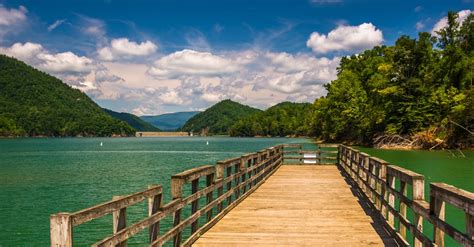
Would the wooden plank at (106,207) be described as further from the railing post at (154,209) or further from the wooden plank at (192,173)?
the wooden plank at (192,173)

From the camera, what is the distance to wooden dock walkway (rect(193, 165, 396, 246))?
315 inches

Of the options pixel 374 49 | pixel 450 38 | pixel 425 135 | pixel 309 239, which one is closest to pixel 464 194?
pixel 309 239

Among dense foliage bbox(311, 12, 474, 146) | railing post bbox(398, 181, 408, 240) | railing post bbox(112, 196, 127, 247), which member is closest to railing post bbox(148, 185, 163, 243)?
railing post bbox(112, 196, 127, 247)

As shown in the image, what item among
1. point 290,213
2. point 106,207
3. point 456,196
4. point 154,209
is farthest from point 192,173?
point 456,196

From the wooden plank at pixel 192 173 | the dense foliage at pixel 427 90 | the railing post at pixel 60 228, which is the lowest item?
the railing post at pixel 60 228

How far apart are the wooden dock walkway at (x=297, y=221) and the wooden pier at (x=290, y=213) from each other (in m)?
0.02

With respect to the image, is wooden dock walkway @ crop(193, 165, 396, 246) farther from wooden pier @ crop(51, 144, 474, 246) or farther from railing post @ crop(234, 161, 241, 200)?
railing post @ crop(234, 161, 241, 200)

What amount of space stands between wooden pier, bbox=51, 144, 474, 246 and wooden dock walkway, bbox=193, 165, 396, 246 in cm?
2

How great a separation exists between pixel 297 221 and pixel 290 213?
95 cm

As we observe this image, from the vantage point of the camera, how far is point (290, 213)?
35.0 feet

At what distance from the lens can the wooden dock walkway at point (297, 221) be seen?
800 cm

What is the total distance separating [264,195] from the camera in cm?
1366

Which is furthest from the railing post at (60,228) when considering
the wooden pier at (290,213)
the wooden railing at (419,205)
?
the wooden railing at (419,205)

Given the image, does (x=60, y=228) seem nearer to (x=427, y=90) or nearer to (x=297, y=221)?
(x=297, y=221)
